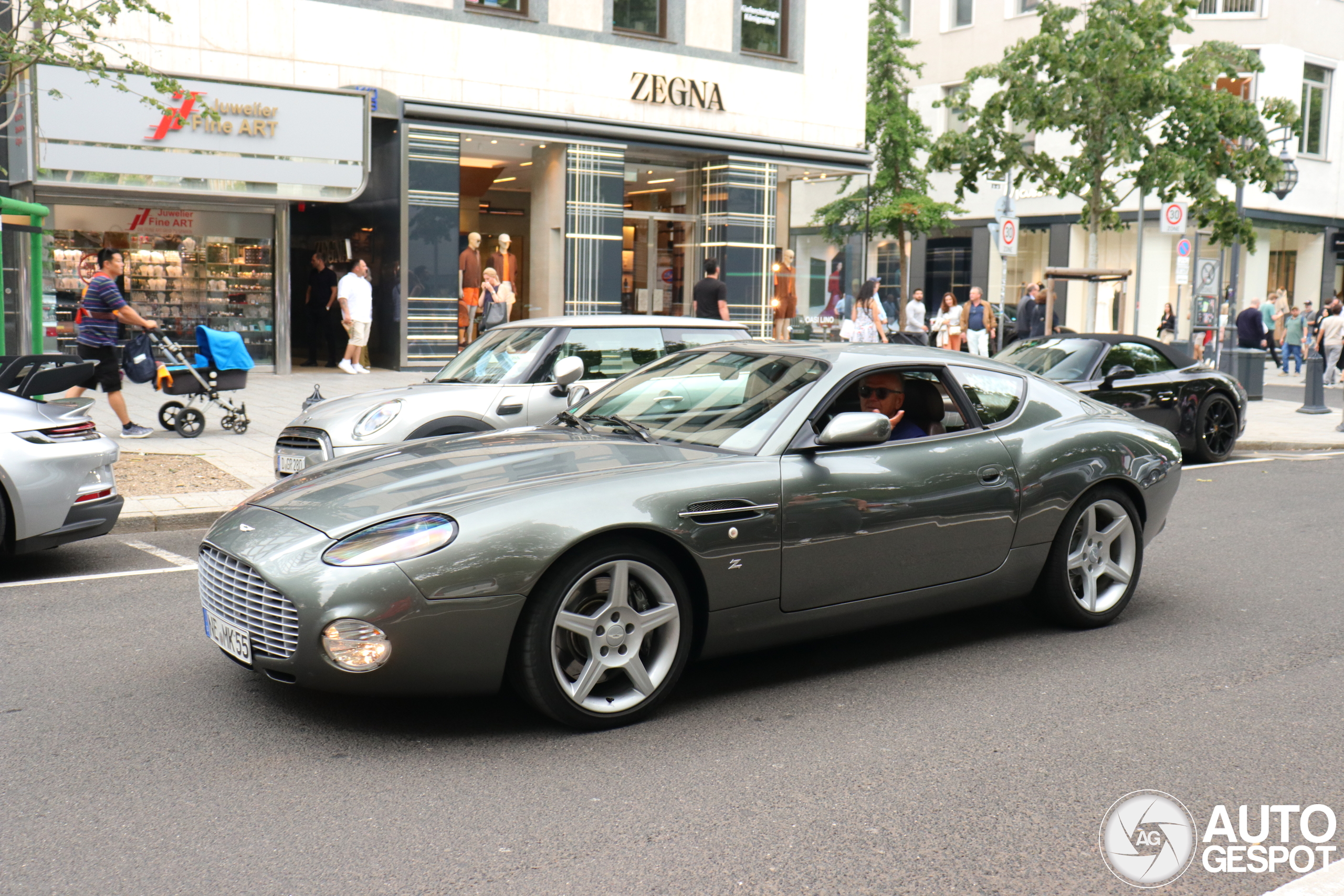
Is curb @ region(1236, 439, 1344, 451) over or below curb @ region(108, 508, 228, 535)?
below

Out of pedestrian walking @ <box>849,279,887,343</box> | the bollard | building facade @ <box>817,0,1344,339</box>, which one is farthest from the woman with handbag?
building facade @ <box>817,0,1344,339</box>

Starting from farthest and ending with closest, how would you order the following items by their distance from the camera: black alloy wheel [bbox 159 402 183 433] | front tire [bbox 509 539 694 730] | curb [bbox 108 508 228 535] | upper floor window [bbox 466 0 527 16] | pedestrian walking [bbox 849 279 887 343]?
upper floor window [bbox 466 0 527 16]
pedestrian walking [bbox 849 279 887 343]
black alloy wheel [bbox 159 402 183 433]
curb [bbox 108 508 228 535]
front tire [bbox 509 539 694 730]

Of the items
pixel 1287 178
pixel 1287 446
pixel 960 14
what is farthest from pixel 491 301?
pixel 960 14

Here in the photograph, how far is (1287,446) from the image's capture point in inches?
569

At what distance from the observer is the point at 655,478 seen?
14.5ft

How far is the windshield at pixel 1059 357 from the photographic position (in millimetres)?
12320

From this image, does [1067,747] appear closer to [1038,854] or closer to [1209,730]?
[1209,730]

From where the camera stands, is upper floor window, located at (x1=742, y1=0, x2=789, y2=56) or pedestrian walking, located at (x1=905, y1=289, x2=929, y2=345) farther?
upper floor window, located at (x1=742, y1=0, x2=789, y2=56)

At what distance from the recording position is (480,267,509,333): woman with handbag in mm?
20328

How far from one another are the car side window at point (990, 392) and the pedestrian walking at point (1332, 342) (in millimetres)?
24344

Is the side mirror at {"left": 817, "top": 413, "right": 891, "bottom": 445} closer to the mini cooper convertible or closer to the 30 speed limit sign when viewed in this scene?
the mini cooper convertible

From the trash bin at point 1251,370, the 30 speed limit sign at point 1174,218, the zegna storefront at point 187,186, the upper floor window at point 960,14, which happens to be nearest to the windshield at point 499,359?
the zegna storefront at point 187,186

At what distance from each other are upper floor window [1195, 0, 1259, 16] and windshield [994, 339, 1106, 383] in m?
28.6

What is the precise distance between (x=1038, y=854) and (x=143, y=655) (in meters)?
3.74
